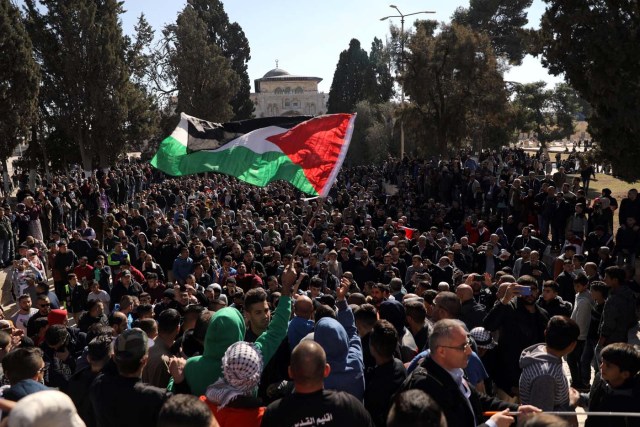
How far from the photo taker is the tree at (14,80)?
91.1 feet

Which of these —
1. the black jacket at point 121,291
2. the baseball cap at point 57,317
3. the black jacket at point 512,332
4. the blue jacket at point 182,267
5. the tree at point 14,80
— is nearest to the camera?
the black jacket at point 512,332


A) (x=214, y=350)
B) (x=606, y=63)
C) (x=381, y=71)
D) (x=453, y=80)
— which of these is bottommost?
(x=214, y=350)

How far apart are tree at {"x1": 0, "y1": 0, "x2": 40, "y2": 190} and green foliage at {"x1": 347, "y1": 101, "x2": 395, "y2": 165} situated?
2536 centimetres

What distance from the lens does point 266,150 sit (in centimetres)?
839

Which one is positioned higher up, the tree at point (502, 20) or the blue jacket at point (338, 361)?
the tree at point (502, 20)

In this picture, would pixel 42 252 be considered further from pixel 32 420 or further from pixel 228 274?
pixel 32 420

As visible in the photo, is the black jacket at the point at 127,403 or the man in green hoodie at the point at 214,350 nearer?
the black jacket at the point at 127,403

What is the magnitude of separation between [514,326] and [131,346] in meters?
3.68

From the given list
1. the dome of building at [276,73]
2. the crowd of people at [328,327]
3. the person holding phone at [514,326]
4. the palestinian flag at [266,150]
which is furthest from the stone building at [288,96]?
the person holding phone at [514,326]

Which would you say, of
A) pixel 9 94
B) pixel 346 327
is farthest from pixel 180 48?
pixel 346 327

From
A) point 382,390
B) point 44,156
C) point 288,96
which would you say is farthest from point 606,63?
point 288,96

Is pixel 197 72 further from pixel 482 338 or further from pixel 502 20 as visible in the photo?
pixel 482 338

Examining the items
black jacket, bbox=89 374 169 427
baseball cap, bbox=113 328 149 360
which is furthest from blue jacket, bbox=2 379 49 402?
baseball cap, bbox=113 328 149 360

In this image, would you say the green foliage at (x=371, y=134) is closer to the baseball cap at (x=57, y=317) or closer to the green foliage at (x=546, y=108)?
the green foliage at (x=546, y=108)
